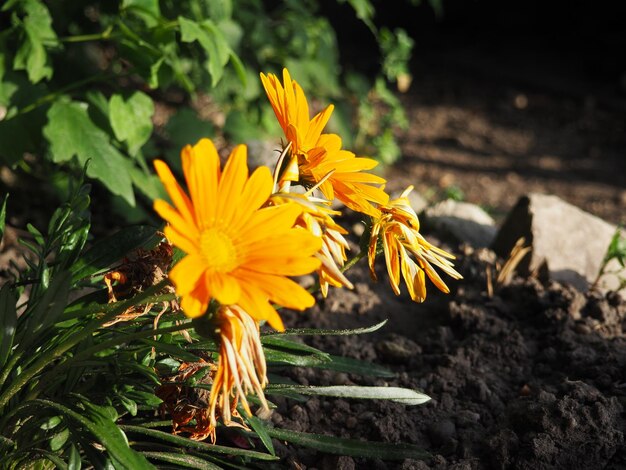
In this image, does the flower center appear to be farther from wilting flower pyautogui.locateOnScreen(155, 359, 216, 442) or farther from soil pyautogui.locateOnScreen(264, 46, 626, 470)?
soil pyautogui.locateOnScreen(264, 46, 626, 470)

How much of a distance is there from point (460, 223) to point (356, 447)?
1596 millimetres

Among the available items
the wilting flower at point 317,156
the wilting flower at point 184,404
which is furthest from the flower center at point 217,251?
the wilting flower at point 184,404

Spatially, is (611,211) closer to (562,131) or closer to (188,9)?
(562,131)

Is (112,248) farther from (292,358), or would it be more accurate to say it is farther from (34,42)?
(34,42)

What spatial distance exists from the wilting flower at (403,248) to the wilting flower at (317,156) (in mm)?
→ 33

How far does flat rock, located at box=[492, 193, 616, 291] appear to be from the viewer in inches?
112

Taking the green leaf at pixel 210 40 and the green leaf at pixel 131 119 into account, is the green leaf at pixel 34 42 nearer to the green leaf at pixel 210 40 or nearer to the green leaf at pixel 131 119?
the green leaf at pixel 131 119

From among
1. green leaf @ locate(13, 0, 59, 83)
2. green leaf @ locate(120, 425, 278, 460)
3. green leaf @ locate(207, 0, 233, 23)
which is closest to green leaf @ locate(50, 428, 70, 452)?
green leaf @ locate(120, 425, 278, 460)

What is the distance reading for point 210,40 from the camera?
7.86ft

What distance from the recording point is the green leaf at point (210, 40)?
2316mm

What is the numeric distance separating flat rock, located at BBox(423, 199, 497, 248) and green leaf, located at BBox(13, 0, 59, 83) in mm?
1501

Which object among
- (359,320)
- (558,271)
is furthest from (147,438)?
(558,271)

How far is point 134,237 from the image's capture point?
175cm

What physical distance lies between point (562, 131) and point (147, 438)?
446 cm
